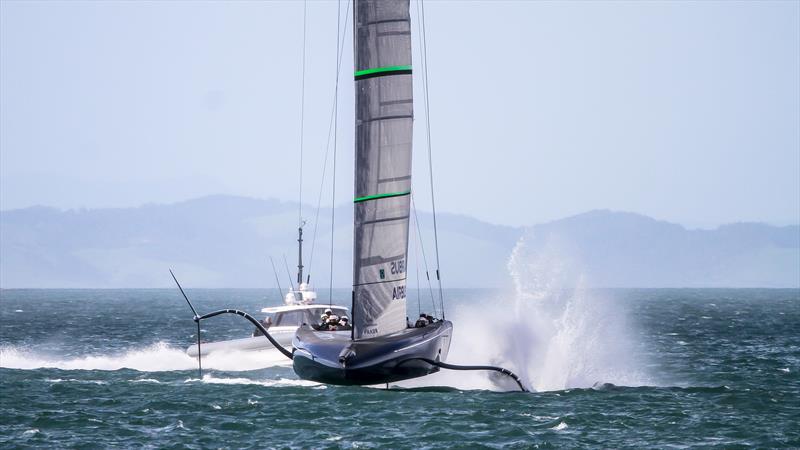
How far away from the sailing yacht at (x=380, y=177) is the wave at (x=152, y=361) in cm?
1057

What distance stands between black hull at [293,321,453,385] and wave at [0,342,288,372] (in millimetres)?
9219

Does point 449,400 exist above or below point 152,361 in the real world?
below

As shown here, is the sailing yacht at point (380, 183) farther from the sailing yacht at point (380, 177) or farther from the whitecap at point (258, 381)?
the whitecap at point (258, 381)

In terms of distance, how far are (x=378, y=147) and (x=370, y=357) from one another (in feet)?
18.9

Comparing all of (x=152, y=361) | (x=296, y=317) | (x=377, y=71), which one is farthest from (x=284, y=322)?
(x=377, y=71)

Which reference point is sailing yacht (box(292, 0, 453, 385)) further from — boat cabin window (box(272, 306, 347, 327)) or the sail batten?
boat cabin window (box(272, 306, 347, 327))

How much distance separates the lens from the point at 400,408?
31.1 meters

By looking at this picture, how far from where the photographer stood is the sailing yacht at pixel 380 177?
3148 cm

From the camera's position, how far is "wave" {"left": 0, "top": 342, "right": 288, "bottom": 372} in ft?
138

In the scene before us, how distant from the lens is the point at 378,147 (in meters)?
31.5

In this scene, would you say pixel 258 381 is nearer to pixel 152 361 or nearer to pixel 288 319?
pixel 288 319

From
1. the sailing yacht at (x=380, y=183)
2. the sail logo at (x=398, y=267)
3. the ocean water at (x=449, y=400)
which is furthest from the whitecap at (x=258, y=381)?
the sail logo at (x=398, y=267)

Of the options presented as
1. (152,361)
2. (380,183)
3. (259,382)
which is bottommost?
(259,382)

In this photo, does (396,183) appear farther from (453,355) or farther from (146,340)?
(146,340)
